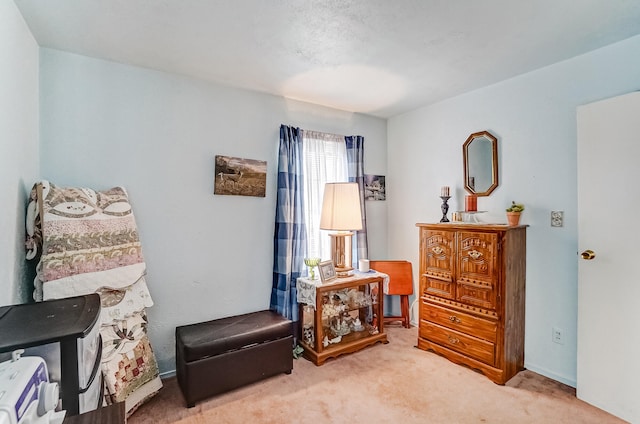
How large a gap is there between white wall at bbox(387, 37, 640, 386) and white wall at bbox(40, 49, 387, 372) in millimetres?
1812

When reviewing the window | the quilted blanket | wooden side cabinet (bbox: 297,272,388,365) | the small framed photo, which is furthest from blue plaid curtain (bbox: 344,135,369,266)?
the quilted blanket

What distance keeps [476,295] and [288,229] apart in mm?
1717

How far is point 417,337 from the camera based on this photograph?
3.14 metres

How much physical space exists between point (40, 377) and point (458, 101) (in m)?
3.45

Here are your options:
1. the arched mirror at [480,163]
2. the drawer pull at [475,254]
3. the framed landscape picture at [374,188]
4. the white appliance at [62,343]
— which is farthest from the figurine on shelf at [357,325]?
the white appliance at [62,343]

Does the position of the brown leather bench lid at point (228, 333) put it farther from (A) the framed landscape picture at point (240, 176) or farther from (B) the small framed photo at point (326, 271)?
(A) the framed landscape picture at point (240, 176)

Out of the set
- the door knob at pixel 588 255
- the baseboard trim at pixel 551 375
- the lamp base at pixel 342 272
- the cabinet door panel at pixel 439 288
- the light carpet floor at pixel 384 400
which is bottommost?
the light carpet floor at pixel 384 400

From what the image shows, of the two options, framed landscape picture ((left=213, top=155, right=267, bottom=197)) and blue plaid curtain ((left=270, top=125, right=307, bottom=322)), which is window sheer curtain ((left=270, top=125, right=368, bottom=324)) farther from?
framed landscape picture ((left=213, top=155, right=267, bottom=197))

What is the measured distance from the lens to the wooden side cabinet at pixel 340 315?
270 centimetres

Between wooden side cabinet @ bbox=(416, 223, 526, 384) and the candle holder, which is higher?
the candle holder

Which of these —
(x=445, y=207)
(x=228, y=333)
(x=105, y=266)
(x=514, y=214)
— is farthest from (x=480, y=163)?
(x=105, y=266)

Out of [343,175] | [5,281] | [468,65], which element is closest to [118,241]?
[5,281]

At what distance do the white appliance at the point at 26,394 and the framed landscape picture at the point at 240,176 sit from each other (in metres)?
1.88

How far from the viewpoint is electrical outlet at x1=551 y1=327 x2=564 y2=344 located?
7.72 ft
